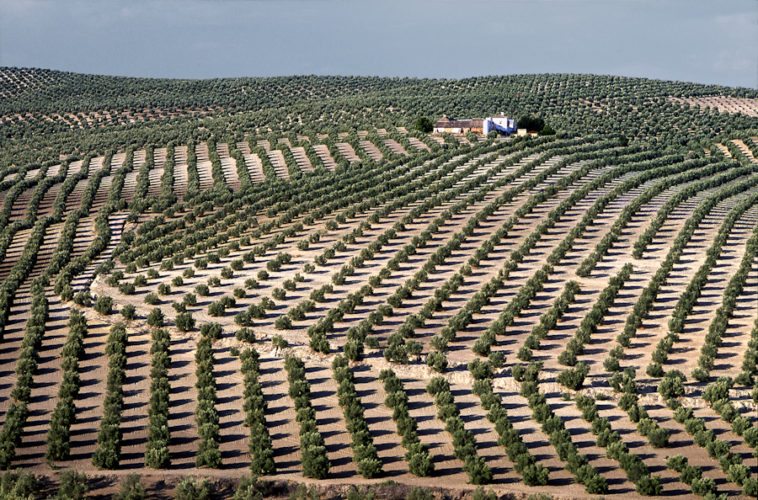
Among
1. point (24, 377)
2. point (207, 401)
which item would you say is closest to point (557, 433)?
point (207, 401)

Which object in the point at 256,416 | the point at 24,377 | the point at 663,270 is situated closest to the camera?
the point at 256,416

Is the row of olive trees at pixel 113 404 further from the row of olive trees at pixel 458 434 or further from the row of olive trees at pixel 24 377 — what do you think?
the row of olive trees at pixel 458 434

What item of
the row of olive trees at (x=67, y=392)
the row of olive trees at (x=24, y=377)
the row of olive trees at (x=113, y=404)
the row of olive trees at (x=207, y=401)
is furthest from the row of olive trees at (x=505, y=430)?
the row of olive trees at (x=24, y=377)

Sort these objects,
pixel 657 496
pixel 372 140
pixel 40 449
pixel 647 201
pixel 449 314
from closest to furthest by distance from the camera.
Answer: pixel 657 496, pixel 40 449, pixel 449 314, pixel 647 201, pixel 372 140

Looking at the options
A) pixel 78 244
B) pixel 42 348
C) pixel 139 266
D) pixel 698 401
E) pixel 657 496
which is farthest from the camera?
pixel 78 244

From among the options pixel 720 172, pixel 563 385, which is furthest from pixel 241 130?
pixel 563 385

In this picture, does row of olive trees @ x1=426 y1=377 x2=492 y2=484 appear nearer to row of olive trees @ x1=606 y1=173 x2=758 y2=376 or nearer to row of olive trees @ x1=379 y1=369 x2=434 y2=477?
row of olive trees @ x1=379 y1=369 x2=434 y2=477

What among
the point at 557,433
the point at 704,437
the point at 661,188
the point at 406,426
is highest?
the point at 661,188

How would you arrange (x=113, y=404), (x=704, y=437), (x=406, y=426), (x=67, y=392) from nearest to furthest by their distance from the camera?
(x=704, y=437), (x=406, y=426), (x=113, y=404), (x=67, y=392)

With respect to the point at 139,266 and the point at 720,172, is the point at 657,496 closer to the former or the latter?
the point at 139,266

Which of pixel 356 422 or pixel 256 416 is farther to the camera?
pixel 256 416

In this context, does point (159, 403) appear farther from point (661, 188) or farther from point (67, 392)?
point (661, 188)
